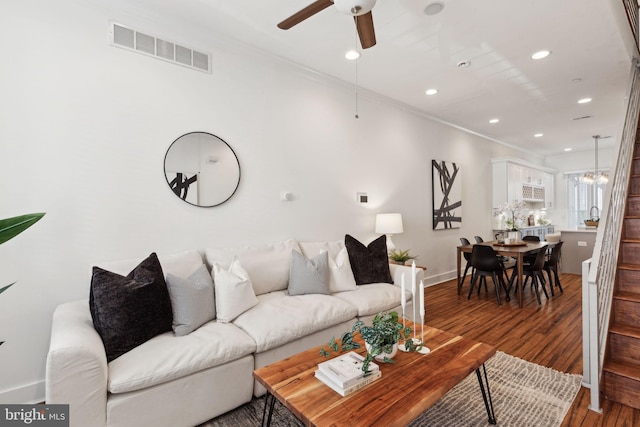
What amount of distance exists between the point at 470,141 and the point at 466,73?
9.45 feet

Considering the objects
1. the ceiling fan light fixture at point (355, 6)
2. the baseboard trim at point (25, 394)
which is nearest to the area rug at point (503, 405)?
the baseboard trim at point (25, 394)

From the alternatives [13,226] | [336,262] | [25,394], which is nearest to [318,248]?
[336,262]

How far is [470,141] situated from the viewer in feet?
20.8

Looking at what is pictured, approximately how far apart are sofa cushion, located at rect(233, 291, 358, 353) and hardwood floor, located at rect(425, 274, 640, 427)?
156 centimetres

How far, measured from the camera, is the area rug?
192cm

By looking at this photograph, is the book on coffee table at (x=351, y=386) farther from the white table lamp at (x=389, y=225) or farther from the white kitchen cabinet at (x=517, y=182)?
the white kitchen cabinet at (x=517, y=182)

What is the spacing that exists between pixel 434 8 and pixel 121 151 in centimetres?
284

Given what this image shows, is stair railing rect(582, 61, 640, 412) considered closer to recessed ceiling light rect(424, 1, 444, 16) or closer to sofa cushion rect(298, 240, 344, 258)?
recessed ceiling light rect(424, 1, 444, 16)

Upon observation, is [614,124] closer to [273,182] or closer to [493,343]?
[493,343]

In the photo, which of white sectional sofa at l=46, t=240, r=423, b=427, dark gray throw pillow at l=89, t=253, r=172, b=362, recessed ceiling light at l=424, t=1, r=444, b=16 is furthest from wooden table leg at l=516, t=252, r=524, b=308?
dark gray throw pillow at l=89, t=253, r=172, b=362

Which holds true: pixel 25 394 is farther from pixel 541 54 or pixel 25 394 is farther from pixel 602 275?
pixel 541 54

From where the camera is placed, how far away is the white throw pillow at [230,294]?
92.1 inches

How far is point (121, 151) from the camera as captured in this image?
249 centimetres

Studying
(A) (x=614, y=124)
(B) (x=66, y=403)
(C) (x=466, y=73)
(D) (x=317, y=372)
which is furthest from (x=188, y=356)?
(A) (x=614, y=124)
